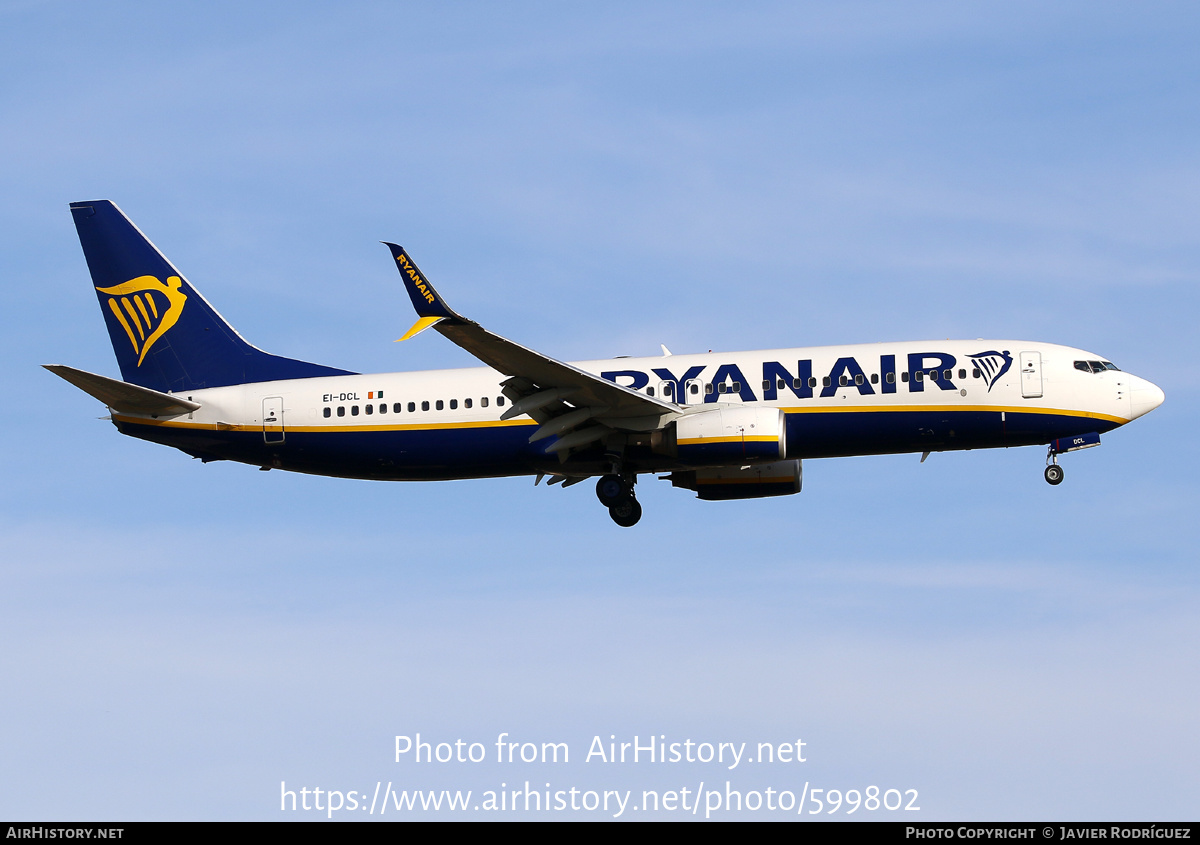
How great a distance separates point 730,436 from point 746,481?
476cm

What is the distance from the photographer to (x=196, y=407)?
37969 millimetres

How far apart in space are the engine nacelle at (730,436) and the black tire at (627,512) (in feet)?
8.78

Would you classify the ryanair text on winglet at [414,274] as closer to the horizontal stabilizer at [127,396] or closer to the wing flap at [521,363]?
the wing flap at [521,363]

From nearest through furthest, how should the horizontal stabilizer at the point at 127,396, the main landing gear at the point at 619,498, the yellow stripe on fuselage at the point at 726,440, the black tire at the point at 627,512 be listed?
the yellow stripe on fuselage at the point at 726,440
the horizontal stabilizer at the point at 127,396
the main landing gear at the point at 619,498
the black tire at the point at 627,512

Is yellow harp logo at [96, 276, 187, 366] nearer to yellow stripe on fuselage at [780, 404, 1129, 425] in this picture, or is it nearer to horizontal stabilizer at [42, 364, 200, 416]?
horizontal stabilizer at [42, 364, 200, 416]

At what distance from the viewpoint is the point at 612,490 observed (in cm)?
3606

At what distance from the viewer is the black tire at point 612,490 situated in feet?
118

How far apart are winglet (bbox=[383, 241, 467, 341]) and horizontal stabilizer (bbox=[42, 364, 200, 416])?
1087 cm

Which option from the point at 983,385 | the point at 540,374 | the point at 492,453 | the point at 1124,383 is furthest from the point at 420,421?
the point at 1124,383

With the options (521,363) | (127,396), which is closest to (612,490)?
(521,363)

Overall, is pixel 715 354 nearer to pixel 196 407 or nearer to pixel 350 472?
pixel 350 472

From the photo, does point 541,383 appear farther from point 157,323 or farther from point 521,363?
point 157,323

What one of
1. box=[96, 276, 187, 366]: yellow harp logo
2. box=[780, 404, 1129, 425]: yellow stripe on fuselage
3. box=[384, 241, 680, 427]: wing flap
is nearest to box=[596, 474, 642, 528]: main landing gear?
box=[384, 241, 680, 427]: wing flap

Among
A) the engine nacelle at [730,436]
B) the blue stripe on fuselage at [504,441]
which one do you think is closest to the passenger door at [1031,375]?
the blue stripe on fuselage at [504,441]
